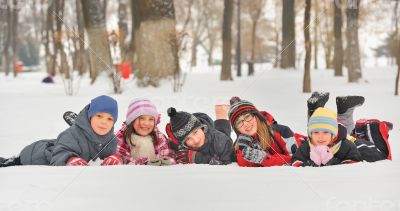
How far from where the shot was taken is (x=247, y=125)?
3.78 meters

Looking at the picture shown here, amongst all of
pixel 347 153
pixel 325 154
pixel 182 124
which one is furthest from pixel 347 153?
pixel 182 124

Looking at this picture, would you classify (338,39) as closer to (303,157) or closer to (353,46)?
(353,46)

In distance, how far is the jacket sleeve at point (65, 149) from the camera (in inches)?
138

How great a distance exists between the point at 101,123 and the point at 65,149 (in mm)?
336

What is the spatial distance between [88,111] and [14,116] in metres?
4.49

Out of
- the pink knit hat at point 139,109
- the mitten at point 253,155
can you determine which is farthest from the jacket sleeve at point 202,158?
the pink knit hat at point 139,109

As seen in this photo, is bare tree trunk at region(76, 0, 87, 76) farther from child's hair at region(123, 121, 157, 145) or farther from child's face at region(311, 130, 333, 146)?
child's face at region(311, 130, 333, 146)

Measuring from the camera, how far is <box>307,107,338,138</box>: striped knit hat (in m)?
3.53

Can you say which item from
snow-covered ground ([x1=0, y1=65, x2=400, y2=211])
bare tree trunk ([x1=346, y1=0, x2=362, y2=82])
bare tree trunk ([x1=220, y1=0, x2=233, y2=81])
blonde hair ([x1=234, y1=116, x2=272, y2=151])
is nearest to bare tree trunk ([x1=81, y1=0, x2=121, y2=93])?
bare tree trunk ([x1=220, y1=0, x2=233, y2=81])

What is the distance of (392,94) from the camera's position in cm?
941

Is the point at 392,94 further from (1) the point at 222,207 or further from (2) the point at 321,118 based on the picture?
(1) the point at 222,207

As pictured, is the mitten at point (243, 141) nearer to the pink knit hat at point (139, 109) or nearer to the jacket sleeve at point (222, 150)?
the jacket sleeve at point (222, 150)

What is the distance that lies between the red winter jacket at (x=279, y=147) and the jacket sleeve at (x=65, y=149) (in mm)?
1249

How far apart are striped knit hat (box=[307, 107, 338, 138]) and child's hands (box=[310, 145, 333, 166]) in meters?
0.16
